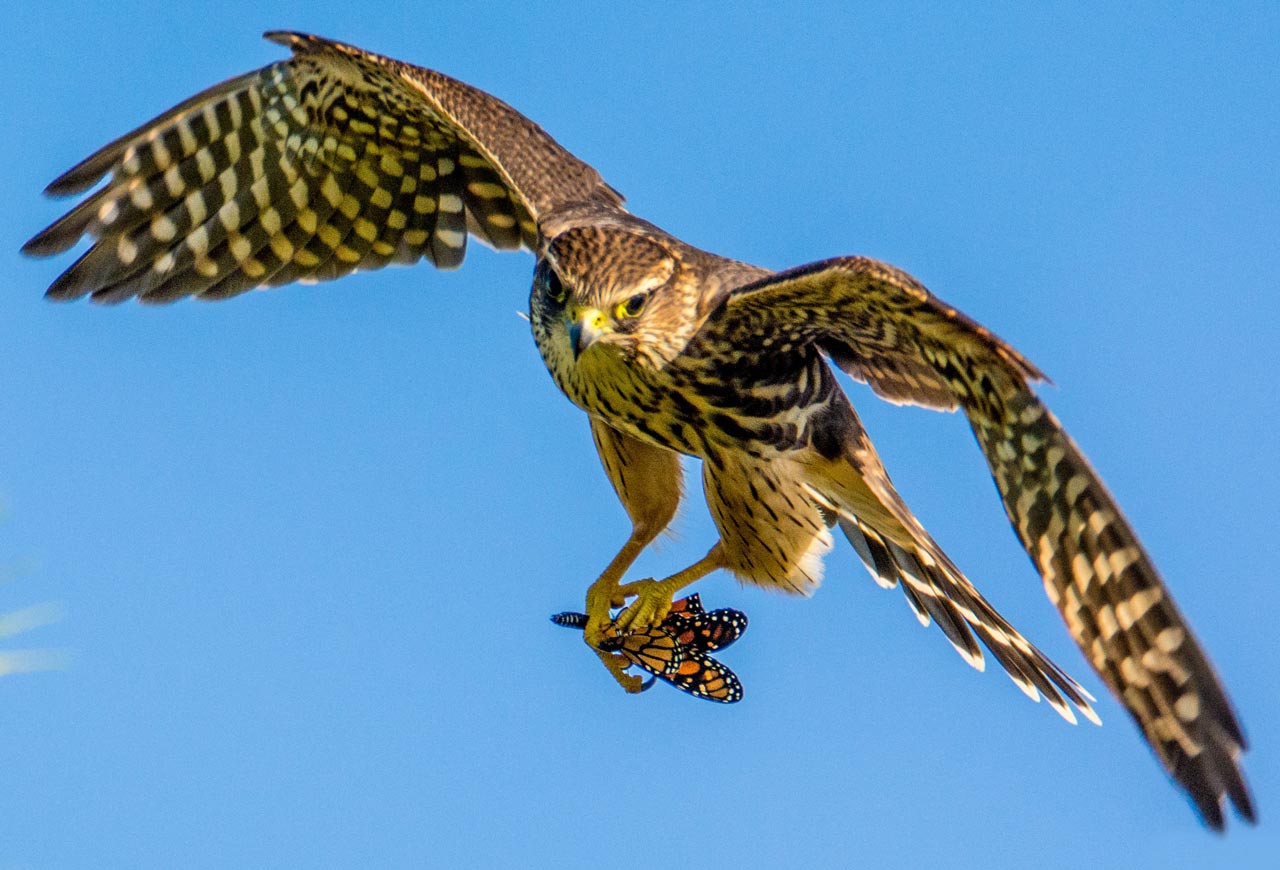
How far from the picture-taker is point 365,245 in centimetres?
669

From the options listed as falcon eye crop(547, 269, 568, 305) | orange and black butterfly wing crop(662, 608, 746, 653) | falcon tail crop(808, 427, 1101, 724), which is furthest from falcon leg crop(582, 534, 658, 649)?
falcon eye crop(547, 269, 568, 305)

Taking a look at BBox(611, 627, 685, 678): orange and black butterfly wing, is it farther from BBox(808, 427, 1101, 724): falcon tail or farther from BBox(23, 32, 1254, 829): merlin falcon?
BBox(808, 427, 1101, 724): falcon tail

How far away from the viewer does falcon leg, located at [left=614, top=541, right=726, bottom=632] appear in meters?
5.40

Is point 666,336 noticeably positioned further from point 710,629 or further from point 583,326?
point 710,629

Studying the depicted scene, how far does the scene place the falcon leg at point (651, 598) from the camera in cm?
540

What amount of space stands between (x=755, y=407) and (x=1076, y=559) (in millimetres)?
1409

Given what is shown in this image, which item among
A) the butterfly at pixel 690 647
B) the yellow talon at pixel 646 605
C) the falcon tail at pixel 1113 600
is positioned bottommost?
the falcon tail at pixel 1113 600

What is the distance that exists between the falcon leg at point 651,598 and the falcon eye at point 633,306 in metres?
1.02

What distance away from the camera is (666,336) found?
16.7 feet

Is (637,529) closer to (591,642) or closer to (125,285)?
(591,642)

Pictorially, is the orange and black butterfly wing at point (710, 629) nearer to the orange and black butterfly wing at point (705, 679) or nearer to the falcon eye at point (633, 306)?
the orange and black butterfly wing at point (705, 679)

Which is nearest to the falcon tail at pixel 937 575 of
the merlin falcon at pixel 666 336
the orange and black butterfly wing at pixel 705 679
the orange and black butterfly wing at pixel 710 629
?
the merlin falcon at pixel 666 336

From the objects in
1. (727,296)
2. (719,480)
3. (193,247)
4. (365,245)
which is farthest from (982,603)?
(193,247)

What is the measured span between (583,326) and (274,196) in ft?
7.54
